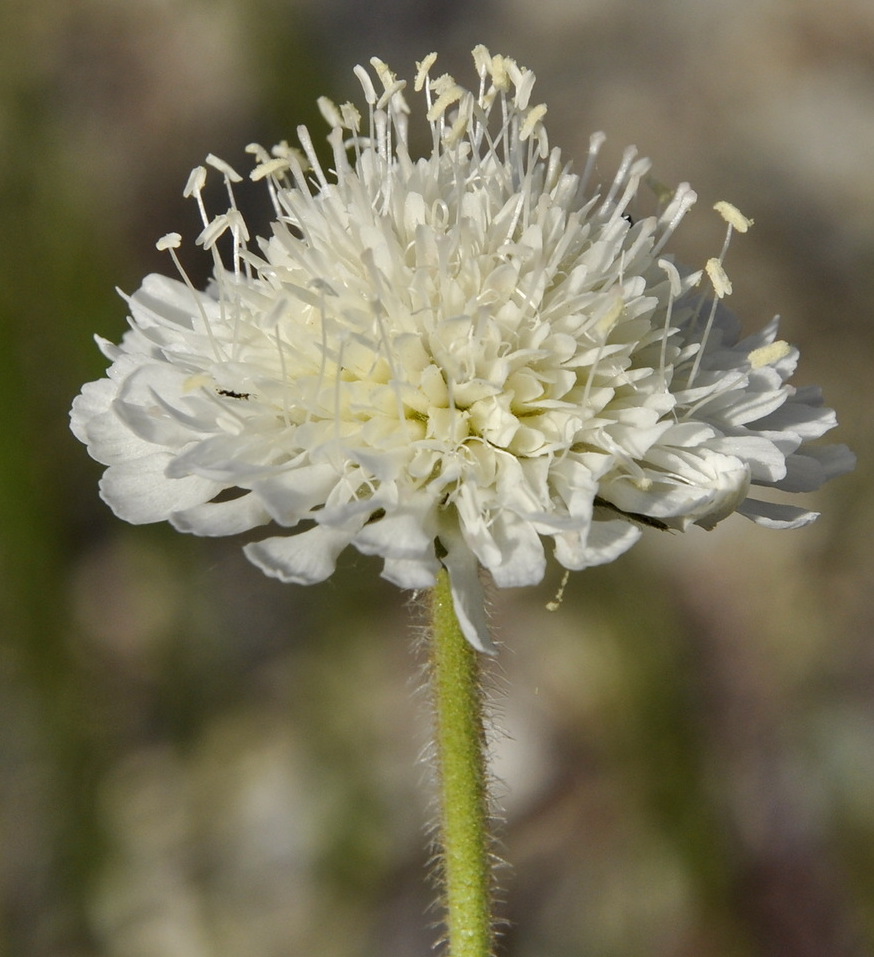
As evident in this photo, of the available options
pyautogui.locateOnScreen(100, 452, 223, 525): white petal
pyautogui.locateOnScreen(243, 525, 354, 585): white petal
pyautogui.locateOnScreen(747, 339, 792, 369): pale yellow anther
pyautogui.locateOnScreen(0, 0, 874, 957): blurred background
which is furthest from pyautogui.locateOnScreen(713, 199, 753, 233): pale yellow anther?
pyautogui.locateOnScreen(0, 0, 874, 957): blurred background

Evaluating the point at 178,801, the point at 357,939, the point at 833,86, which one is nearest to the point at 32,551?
the point at 178,801

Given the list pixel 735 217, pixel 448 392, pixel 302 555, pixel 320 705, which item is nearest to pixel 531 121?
pixel 735 217

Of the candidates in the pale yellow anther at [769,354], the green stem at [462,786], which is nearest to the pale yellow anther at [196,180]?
the green stem at [462,786]

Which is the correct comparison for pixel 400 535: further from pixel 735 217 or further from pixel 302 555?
pixel 735 217

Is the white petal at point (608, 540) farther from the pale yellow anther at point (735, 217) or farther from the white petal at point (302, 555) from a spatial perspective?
the pale yellow anther at point (735, 217)

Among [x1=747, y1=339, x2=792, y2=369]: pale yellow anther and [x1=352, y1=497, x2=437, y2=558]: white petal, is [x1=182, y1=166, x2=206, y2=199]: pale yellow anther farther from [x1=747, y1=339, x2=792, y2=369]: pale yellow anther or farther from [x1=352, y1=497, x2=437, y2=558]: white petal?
[x1=747, y1=339, x2=792, y2=369]: pale yellow anther

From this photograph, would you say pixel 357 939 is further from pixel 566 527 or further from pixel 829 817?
pixel 566 527
